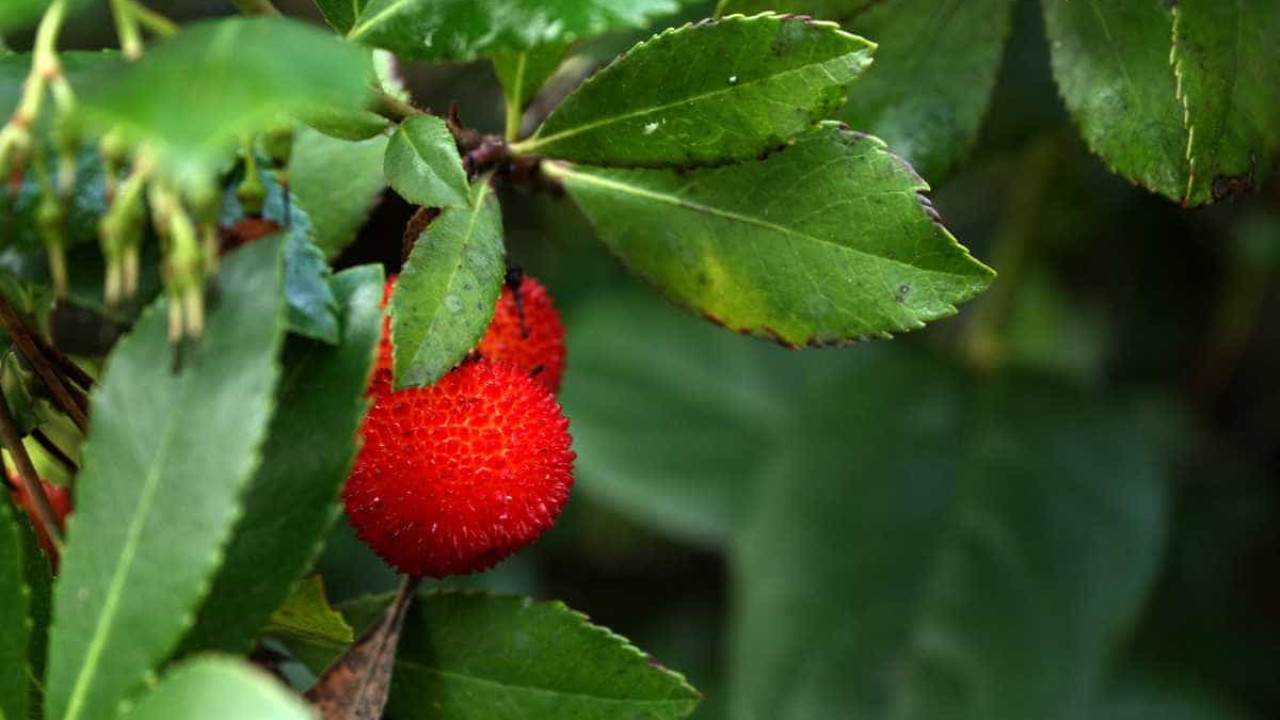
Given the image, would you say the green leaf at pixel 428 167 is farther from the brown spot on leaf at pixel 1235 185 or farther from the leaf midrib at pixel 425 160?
the brown spot on leaf at pixel 1235 185

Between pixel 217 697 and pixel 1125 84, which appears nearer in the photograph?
pixel 217 697

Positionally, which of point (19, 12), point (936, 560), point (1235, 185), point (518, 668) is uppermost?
point (19, 12)

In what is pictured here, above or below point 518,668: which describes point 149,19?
above

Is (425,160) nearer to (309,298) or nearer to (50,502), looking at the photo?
(309,298)

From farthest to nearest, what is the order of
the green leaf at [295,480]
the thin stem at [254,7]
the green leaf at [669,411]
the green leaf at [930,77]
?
the green leaf at [669,411] → the green leaf at [930,77] → the thin stem at [254,7] → the green leaf at [295,480]

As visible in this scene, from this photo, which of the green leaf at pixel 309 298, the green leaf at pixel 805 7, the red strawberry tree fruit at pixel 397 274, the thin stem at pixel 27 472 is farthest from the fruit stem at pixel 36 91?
the green leaf at pixel 805 7

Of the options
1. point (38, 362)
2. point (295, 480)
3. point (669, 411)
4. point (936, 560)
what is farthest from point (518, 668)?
point (669, 411)

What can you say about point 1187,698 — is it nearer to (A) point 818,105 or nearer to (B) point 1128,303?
(B) point 1128,303
